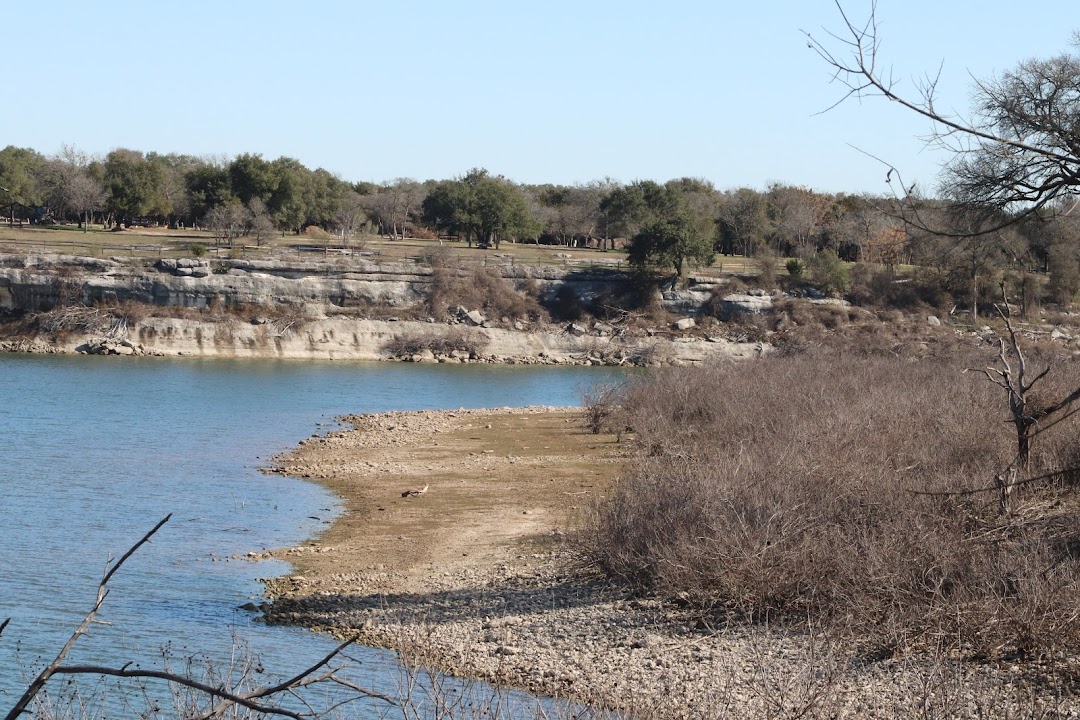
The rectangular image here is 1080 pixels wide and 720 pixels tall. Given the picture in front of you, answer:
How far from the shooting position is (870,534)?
49.2 feet

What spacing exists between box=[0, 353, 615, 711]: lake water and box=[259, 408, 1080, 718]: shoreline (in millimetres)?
872

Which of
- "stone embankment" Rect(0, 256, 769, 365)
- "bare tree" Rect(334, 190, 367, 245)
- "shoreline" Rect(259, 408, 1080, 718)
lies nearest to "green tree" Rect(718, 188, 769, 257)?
"stone embankment" Rect(0, 256, 769, 365)

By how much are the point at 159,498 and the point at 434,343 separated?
4991 centimetres

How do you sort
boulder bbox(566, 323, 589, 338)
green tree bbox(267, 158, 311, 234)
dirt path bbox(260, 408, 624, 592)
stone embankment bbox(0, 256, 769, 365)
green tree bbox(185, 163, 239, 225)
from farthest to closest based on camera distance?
1. green tree bbox(267, 158, 311, 234)
2. green tree bbox(185, 163, 239, 225)
3. boulder bbox(566, 323, 589, 338)
4. stone embankment bbox(0, 256, 769, 365)
5. dirt path bbox(260, 408, 624, 592)

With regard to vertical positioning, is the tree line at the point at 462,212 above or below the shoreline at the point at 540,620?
above

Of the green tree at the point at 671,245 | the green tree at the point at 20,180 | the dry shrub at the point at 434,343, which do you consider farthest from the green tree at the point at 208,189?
the green tree at the point at 671,245

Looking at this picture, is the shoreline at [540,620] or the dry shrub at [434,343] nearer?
the shoreline at [540,620]

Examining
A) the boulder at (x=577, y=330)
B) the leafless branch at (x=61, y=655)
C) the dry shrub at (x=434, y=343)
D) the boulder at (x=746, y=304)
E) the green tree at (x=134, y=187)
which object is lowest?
the dry shrub at (x=434, y=343)

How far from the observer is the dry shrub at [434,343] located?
7419 cm

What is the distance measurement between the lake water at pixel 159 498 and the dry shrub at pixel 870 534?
4.21 meters

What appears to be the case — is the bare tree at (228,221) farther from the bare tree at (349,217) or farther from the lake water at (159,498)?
the lake water at (159,498)

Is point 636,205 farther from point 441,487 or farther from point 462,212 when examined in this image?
point 441,487

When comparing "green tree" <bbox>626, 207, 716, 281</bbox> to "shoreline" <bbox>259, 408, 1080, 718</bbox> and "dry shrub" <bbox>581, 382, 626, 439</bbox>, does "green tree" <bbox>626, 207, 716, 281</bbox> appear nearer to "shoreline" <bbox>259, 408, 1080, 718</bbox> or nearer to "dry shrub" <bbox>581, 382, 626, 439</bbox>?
"dry shrub" <bbox>581, 382, 626, 439</bbox>

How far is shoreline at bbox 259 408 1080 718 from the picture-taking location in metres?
10.9
